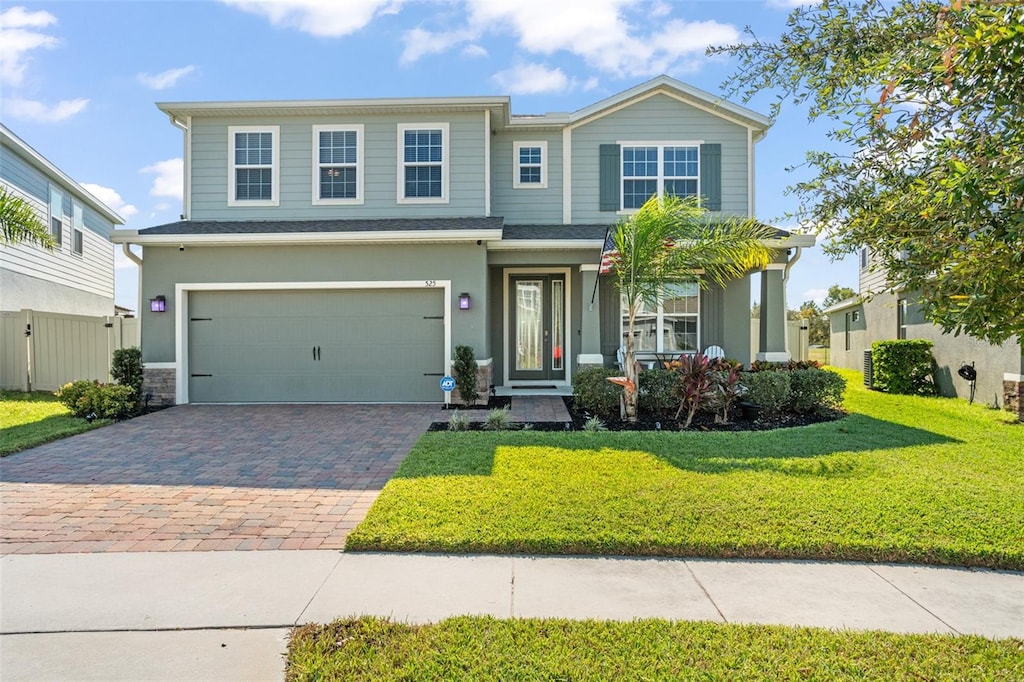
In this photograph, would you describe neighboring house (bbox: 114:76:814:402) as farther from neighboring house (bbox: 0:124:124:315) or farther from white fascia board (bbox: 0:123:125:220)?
white fascia board (bbox: 0:123:125:220)

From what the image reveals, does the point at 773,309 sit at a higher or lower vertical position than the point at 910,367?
higher

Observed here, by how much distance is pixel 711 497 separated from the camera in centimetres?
473

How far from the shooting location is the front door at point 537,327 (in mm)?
11984

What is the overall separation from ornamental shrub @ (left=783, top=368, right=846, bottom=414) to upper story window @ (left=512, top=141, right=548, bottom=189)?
653 centimetres

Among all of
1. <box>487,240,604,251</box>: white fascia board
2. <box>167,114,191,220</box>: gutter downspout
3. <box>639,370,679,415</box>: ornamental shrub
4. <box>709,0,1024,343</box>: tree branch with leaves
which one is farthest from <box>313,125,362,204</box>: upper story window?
<box>709,0,1024,343</box>: tree branch with leaves

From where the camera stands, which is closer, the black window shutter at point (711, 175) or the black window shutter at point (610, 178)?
the black window shutter at point (711, 175)

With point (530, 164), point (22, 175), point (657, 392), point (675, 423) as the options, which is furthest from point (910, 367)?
point (22, 175)

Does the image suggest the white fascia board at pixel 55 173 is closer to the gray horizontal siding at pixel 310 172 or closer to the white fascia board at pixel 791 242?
the gray horizontal siding at pixel 310 172

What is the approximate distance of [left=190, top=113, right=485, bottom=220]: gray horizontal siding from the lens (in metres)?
11.3

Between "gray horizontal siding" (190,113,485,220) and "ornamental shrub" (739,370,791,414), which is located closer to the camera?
"ornamental shrub" (739,370,791,414)

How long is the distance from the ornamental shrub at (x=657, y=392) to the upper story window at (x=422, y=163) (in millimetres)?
5586

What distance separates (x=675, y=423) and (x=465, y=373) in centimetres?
377

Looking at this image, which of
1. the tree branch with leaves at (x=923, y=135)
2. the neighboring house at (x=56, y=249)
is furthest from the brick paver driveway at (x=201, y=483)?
the neighboring house at (x=56, y=249)

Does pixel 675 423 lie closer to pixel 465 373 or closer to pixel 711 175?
pixel 465 373
